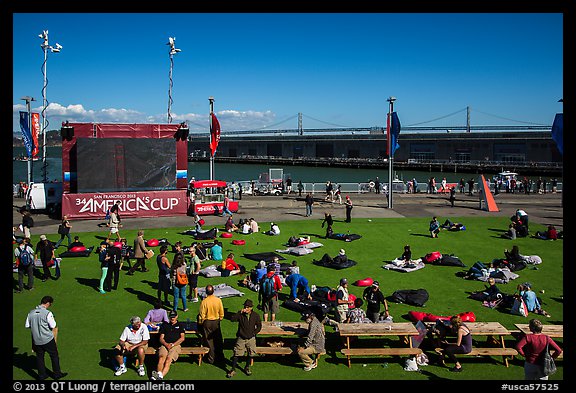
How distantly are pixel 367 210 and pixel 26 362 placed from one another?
90.0 feet

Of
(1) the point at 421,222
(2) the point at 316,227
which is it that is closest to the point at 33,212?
(2) the point at 316,227

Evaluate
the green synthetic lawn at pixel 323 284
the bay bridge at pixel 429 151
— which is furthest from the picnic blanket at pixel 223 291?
the bay bridge at pixel 429 151

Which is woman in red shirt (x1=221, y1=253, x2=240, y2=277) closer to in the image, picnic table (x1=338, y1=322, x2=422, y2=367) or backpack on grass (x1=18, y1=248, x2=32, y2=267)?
backpack on grass (x1=18, y1=248, x2=32, y2=267)

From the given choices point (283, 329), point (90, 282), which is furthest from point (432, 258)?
point (90, 282)

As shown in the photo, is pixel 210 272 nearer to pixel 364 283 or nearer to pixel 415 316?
pixel 364 283

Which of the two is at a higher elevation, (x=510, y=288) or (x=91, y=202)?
(x=91, y=202)

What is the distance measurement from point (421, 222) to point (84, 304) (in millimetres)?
21078

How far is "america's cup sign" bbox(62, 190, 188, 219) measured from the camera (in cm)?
3112

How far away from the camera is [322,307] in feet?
45.6

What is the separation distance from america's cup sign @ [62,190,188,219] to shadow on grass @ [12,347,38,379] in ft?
68.5

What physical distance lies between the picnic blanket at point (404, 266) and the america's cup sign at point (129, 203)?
17.9m

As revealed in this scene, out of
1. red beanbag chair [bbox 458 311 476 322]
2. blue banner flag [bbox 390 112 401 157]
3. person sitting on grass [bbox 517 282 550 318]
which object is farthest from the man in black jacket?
blue banner flag [bbox 390 112 401 157]

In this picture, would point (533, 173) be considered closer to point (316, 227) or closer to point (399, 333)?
point (316, 227)
